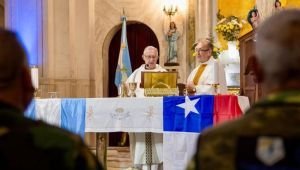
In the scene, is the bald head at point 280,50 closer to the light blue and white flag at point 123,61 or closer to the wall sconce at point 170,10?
the light blue and white flag at point 123,61

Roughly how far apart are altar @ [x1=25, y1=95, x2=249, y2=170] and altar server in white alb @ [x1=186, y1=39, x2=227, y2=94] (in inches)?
28.5

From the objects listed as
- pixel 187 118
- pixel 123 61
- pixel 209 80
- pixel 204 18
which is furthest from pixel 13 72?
pixel 123 61

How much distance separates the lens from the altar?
20.7 ft

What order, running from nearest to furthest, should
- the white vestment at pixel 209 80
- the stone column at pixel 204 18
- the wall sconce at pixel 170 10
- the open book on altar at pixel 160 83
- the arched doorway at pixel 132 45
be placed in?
the open book on altar at pixel 160 83, the white vestment at pixel 209 80, the stone column at pixel 204 18, the wall sconce at pixel 170 10, the arched doorway at pixel 132 45

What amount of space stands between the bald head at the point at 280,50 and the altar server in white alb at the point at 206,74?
520 centimetres

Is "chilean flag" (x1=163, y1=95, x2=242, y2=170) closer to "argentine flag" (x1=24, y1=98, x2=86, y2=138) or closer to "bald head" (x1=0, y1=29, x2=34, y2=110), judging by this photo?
"argentine flag" (x1=24, y1=98, x2=86, y2=138)

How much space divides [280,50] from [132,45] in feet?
38.5

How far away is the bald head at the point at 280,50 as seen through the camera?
5.94 ft

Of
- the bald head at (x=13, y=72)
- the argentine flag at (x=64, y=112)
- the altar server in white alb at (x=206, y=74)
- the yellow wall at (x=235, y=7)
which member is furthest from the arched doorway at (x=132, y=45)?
the bald head at (x=13, y=72)

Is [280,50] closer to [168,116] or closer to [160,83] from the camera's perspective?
[168,116]

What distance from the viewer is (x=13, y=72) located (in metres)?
1.83

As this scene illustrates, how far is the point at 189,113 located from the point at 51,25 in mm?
6026

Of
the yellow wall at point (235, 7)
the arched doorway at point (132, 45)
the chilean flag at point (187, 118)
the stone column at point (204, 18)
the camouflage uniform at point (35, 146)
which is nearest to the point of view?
the camouflage uniform at point (35, 146)

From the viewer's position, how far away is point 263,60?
185 centimetres
